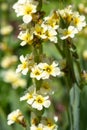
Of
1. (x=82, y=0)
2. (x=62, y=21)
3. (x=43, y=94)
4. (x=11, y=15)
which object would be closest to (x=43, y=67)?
(x=43, y=94)

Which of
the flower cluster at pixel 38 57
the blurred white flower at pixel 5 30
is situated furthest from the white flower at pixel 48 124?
the blurred white flower at pixel 5 30

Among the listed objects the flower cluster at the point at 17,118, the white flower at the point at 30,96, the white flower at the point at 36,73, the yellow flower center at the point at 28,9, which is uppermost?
the yellow flower center at the point at 28,9

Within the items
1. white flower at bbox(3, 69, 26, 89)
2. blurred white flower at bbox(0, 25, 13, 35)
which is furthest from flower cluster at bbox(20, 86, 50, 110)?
blurred white flower at bbox(0, 25, 13, 35)

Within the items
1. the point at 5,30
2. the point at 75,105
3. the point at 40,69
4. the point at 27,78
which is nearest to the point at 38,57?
the point at 40,69

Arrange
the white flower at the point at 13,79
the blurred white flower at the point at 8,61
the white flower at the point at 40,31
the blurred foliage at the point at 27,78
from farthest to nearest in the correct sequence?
the blurred white flower at the point at 8,61 < the white flower at the point at 13,79 < the blurred foliage at the point at 27,78 < the white flower at the point at 40,31

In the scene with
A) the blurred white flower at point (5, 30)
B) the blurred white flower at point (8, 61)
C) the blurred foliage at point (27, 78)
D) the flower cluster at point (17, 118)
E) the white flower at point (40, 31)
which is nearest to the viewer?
the white flower at point (40, 31)

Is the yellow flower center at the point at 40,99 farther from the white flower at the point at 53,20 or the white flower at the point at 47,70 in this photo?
the white flower at the point at 53,20

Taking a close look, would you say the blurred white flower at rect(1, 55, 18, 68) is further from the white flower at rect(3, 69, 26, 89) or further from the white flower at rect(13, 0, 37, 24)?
the white flower at rect(13, 0, 37, 24)
